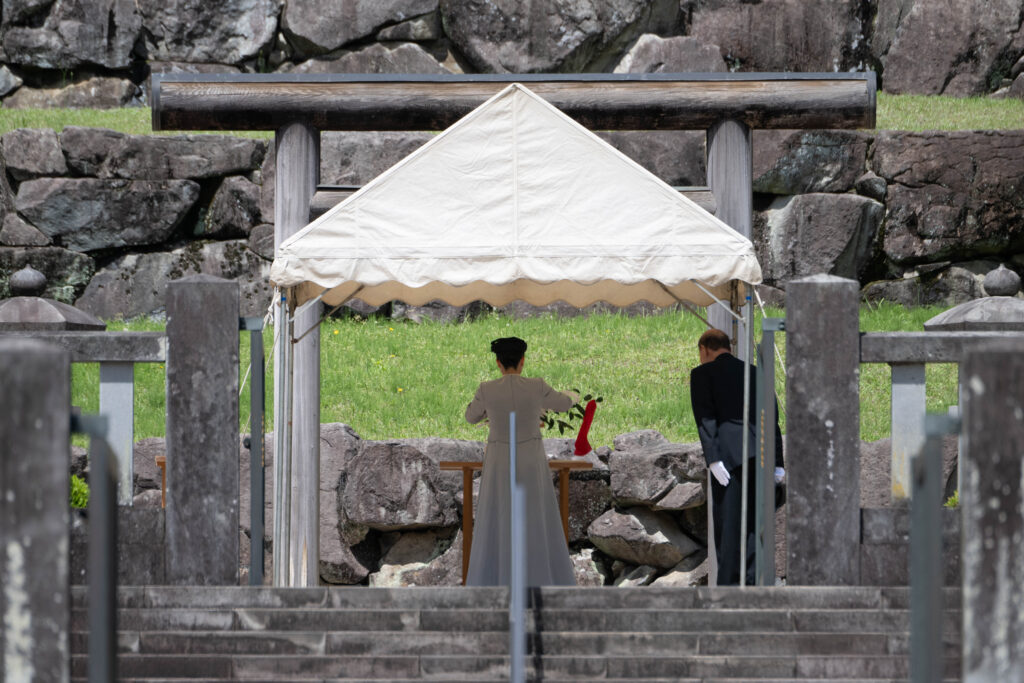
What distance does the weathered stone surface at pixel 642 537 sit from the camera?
10234 mm

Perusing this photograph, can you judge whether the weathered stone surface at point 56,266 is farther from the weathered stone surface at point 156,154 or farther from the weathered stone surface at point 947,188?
the weathered stone surface at point 947,188

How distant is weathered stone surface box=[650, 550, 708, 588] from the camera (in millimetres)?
10219

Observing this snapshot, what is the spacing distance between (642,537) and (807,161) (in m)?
8.50

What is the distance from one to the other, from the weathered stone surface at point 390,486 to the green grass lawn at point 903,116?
860cm

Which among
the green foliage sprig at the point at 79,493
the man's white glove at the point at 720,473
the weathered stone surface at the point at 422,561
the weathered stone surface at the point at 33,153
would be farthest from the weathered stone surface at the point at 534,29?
the man's white glove at the point at 720,473

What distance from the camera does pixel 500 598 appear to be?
5910 millimetres

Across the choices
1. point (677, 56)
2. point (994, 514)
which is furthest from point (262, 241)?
point (994, 514)

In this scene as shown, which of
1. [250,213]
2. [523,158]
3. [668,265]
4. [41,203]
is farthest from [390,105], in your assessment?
[41,203]

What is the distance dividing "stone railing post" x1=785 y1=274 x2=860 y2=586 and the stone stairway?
9.9 inches

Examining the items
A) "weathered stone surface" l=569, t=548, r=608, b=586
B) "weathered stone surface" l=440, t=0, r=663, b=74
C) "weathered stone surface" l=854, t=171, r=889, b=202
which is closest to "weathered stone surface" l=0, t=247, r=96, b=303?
"weathered stone surface" l=440, t=0, r=663, b=74

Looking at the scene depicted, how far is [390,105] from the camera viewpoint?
27.1 feet

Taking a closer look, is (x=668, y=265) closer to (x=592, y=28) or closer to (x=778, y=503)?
(x=778, y=503)

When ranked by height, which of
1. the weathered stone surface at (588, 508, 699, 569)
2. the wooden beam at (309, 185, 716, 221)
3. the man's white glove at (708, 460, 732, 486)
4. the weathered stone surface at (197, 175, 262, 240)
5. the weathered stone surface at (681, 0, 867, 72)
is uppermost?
the weathered stone surface at (681, 0, 867, 72)

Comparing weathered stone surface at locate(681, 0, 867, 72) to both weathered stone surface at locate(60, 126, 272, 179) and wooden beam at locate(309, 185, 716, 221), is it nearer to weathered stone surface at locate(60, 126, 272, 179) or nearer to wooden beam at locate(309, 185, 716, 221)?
weathered stone surface at locate(60, 126, 272, 179)
